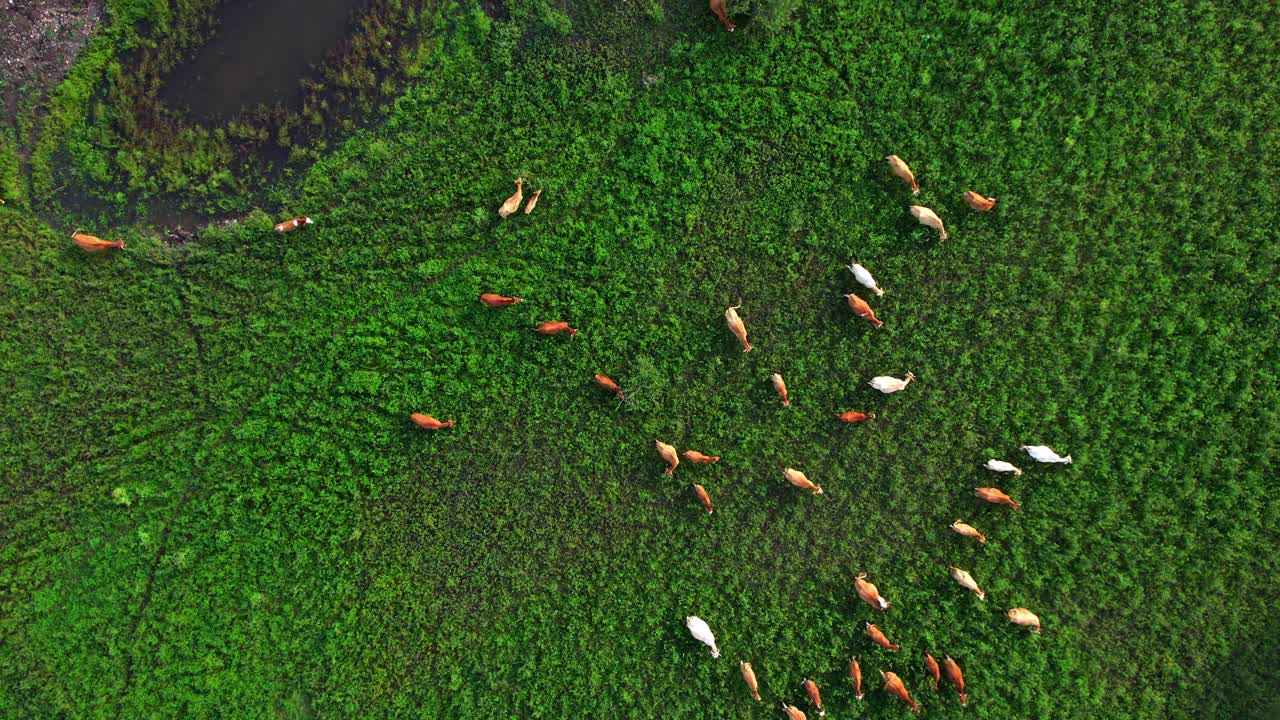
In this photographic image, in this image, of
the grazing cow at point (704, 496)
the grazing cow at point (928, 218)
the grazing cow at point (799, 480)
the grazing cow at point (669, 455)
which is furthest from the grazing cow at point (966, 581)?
the grazing cow at point (928, 218)

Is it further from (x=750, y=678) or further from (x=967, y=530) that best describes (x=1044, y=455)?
(x=750, y=678)

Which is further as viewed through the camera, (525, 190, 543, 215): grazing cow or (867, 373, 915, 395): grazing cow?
(525, 190, 543, 215): grazing cow

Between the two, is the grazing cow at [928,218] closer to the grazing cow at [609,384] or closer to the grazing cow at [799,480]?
the grazing cow at [799,480]

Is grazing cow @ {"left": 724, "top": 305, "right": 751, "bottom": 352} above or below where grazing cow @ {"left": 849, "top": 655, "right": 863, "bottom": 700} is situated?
above

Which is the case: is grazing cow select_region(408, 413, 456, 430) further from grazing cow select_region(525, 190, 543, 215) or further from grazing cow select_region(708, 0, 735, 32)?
grazing cow select_region(708, 0, 735, 32)

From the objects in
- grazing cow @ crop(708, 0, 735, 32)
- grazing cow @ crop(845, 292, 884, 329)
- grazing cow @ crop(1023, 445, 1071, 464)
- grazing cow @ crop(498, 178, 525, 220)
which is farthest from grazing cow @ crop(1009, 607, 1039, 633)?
grazing cow @ crop(708, 0, 735, 32)
